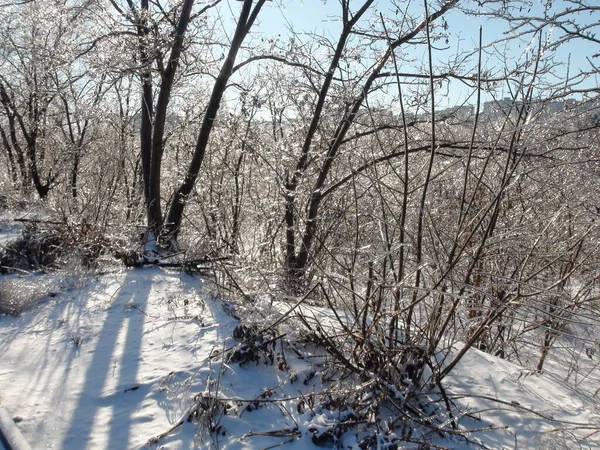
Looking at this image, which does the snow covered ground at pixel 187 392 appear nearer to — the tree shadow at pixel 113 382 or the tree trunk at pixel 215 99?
the tree shadow at pixel 113 382

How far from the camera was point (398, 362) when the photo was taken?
11.4ft

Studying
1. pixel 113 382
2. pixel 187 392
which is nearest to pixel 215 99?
pixel 113 382

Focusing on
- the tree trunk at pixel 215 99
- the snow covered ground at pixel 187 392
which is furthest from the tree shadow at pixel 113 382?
the tree trunk at pixel 215 99

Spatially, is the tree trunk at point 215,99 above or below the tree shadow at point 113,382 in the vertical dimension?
above

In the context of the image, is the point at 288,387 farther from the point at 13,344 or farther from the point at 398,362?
the point at 13,344

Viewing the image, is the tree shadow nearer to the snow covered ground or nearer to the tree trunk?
the snow covered ground

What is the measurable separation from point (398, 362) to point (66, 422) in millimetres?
2425

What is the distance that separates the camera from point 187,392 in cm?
368

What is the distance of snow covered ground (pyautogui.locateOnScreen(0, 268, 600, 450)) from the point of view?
10.4 ft

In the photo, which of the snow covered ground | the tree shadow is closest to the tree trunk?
the tree shadow

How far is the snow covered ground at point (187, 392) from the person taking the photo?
3.18m

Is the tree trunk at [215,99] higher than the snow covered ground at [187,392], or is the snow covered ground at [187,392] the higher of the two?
the tree trunk at [215,99]

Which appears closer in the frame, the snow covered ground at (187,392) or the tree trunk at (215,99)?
the snow covered ground at (187,392)

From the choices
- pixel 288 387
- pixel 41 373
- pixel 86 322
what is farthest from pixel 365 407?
pixel 86 322
